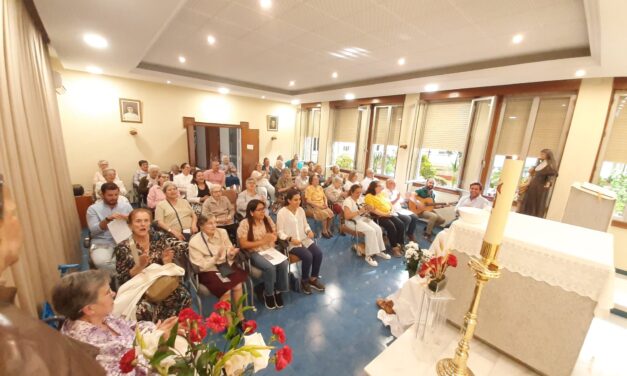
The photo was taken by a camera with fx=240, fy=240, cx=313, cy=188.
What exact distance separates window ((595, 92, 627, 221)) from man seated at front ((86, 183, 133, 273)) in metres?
6.49

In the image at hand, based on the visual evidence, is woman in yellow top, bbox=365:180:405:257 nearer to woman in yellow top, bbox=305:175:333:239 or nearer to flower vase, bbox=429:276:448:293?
woman in yellow top, bbox=305:175:333:239

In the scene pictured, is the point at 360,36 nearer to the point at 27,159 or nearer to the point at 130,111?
the point at 27,159

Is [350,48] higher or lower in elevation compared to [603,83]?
higher

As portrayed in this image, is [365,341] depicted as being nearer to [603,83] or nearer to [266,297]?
[266,297]

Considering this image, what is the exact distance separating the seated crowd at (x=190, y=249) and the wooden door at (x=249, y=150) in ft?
10.1

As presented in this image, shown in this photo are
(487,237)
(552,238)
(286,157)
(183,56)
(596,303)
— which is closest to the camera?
(487,237)

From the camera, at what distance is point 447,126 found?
5.35 metres

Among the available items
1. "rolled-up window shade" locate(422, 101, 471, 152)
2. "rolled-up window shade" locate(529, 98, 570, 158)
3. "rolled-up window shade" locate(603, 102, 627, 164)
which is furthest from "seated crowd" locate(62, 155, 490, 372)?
"rolled-up window shade" locate(603, 102, 627, 164)

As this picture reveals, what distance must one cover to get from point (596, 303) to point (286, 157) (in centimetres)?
854

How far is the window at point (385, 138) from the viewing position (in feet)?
20.5

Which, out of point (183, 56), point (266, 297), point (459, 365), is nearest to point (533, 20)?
point (459, 365)

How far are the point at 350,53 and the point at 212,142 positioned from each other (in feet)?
21.9

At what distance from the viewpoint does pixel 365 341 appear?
7.10 ft

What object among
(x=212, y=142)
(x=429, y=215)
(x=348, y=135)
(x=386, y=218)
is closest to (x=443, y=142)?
(x=429, y=215)
